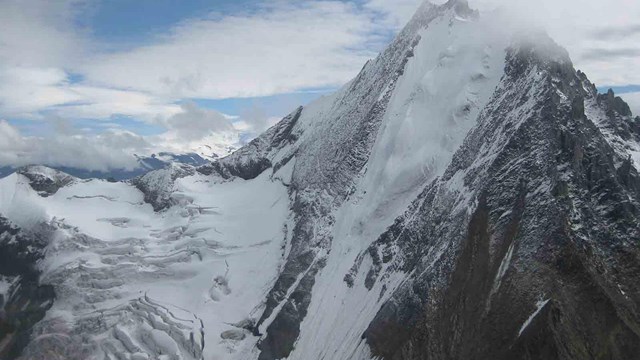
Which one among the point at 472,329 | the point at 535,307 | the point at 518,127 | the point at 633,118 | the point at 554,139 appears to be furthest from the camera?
the point at 633,118

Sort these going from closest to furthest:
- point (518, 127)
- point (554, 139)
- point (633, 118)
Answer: point (554, 139) < point (518, 127) < point (633, 118)

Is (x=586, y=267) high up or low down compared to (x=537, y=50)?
down

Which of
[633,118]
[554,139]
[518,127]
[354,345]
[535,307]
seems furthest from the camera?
[633,118]

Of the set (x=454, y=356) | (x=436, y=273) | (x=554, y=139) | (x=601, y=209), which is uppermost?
(x=554, y=139)

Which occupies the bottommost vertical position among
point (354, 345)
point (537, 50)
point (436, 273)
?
point (354, 345)

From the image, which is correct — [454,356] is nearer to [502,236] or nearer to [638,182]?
[502,236]

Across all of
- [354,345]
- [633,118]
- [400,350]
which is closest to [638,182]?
[633,118]

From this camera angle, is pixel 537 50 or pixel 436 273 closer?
pixel 436 273

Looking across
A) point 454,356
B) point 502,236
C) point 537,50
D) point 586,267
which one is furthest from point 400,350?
point 537,50

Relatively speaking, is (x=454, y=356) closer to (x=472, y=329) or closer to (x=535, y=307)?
(x=472, y=329)
